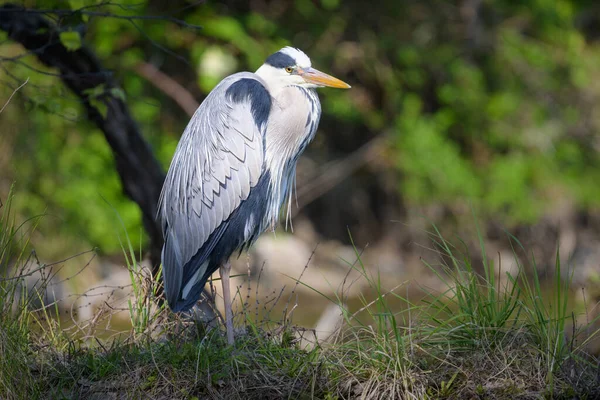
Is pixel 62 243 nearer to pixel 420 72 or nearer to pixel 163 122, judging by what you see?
pixel 163 122

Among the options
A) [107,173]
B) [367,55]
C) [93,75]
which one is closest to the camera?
[93,75]

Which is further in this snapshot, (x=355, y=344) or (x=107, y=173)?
(x=107, y=173)

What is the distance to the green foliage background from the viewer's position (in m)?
9.21

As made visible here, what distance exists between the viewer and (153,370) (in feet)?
11.4

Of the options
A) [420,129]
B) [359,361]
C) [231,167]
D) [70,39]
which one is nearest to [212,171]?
[231,167]

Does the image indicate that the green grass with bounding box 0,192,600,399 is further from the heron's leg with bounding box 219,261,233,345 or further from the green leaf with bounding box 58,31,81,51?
the green leaf with bounding box 58,31,81,51

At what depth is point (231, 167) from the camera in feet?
13.3

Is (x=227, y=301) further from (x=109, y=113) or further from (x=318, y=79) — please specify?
(x=109, y=113)

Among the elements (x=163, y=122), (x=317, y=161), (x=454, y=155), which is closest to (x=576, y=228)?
(x=454, y=155)

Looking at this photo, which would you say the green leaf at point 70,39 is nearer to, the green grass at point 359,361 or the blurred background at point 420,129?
the green grass at point 359,361

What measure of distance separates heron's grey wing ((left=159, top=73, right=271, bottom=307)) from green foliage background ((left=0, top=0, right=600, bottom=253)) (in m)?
4.72

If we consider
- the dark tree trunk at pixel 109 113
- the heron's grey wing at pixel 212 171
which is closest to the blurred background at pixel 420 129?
the dark tree trunk at pixel 109 113

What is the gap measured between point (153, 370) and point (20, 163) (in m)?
5.48

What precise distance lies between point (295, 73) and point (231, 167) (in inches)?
26.6
